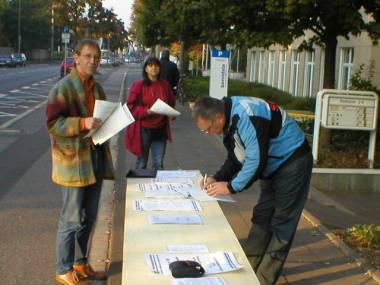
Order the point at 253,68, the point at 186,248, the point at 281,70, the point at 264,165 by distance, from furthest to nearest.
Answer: the point at 253,68 < the point at 281,70 < the point at 264,165 < the point at 186,248

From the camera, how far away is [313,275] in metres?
5.55

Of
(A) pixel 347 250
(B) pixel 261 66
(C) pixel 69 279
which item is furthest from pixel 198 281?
(B) pixel 261 66

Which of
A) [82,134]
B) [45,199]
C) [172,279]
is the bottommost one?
[45,199]

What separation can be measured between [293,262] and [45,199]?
150 inches

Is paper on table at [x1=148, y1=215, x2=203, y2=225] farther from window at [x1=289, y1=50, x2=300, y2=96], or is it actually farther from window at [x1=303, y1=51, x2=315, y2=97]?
window at [x1=289, y1=50, x2=300, y2=96]

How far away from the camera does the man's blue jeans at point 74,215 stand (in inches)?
197

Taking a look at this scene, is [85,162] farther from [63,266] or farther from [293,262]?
[293,262]

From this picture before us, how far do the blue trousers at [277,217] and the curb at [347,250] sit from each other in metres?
1.12

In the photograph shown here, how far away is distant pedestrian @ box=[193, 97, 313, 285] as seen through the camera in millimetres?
4082

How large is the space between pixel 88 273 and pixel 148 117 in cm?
264

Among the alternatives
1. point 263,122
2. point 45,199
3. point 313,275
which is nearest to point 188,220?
point 263,122

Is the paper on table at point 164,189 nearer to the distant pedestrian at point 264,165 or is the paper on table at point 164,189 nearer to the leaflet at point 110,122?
the distant pedestrian at point 264,165

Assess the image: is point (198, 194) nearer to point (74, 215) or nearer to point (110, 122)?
point (110, 122)

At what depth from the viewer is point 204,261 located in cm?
354
